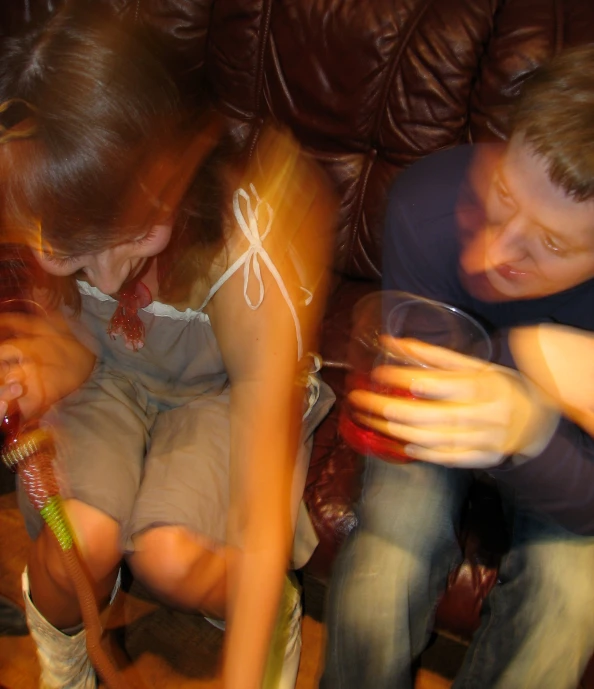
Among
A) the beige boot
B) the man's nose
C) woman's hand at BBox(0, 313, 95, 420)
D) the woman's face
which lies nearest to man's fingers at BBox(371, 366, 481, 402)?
the man's nose

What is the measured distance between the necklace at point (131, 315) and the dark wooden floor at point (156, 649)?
66 centimetres

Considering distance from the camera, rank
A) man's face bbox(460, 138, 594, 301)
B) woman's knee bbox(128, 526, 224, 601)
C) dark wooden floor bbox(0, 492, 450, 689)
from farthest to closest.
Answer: dark wooden floor bbox(0, 492, 450, 689)
woman's knee bbox(128, 526, 224, 601)
man's face bbox(460, 138, 594, 301)

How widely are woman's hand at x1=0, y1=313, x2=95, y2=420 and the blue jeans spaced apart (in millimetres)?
582

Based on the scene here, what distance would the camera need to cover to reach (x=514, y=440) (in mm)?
871

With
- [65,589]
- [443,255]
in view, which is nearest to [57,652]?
[65,589]

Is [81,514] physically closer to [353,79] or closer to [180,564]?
[180,564]

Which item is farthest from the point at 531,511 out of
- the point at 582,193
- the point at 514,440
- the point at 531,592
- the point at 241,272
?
the point at 241,272

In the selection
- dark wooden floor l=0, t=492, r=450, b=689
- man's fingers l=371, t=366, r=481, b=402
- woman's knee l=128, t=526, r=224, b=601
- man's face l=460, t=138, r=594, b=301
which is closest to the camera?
man's fingers l=371, t=366, r=481, b=402

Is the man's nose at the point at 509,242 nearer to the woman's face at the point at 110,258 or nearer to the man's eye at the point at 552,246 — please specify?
the man's eye at the point at 552,246

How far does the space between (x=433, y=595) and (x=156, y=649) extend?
2.18 ft

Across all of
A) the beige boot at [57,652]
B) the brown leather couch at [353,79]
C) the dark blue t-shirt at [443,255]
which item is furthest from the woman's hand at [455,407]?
the beige boot at [57,652]

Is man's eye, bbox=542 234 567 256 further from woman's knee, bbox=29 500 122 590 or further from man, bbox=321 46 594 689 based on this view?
woman's knee, bbox=29 500 122 590

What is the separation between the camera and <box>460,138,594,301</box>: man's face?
89cm

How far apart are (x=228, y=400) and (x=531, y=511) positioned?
0.56 m
